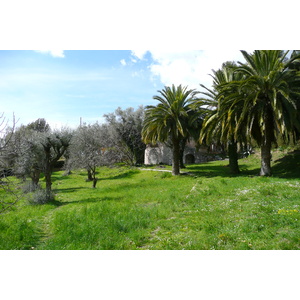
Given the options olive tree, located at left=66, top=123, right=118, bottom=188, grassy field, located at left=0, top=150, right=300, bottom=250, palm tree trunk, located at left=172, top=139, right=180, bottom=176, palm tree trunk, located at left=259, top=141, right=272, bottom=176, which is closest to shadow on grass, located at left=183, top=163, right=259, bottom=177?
palm tree trunk, located at left=259, top=141, right=272, bottom=176

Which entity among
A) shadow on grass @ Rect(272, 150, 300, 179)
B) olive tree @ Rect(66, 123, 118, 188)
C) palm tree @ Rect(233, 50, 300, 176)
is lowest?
shadow on grass @ Rect(272, 150, 300, 179)

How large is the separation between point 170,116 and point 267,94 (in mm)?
10315

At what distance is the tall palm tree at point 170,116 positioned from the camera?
2555cm

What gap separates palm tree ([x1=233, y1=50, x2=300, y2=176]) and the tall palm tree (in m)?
7.79

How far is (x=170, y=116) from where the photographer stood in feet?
85.2

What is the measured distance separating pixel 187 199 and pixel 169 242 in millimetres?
5871

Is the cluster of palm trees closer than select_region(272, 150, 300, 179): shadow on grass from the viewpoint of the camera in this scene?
Yes

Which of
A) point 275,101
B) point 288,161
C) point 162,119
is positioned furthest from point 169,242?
point 162,119

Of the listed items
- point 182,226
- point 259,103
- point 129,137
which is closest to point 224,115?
point 259,103

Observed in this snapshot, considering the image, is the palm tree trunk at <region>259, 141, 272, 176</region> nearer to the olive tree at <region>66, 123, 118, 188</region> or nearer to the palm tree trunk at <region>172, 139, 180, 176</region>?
the palm tree trunk at <region>172, 139, 180, 176</region>

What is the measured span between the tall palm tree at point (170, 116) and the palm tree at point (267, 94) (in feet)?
25.5

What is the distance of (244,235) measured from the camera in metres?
6.55

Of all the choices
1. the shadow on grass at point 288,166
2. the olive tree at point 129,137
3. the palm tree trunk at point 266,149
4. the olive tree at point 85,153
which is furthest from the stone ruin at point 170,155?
the palm tree trunk at point 266,149

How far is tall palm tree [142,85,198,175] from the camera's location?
2555 centimetres
